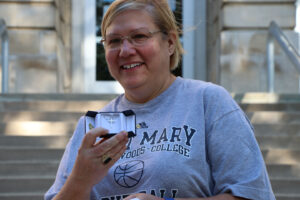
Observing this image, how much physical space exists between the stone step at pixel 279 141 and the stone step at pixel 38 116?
1.85 metres

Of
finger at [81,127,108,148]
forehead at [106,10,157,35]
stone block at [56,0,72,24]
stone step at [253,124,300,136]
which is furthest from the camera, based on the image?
stone block at [56,0,72,24]

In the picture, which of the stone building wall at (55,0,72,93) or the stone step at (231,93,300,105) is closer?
the stone step at (231,93,300,105)

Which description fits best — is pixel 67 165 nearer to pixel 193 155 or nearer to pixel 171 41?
pixel 193 155

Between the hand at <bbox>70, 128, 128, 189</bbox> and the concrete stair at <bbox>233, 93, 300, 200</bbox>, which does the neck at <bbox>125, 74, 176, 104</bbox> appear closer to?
the hand at <bbox>70, 128, 128, 189</bbox>

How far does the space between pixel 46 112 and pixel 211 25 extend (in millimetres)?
3205

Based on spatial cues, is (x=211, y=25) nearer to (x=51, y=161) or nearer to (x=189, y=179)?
(x=51, y=161)

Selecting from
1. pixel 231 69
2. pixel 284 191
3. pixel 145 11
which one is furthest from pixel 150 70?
pixel 231 69

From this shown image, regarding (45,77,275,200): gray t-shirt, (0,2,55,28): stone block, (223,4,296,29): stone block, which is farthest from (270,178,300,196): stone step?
(0,2,55,28): stone block

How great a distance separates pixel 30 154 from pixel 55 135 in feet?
1.11

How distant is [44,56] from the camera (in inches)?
219

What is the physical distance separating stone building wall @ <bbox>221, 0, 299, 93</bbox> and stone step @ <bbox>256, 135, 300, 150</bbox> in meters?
1.73

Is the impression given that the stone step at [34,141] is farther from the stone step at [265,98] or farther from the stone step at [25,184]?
the stone step at [265,98]

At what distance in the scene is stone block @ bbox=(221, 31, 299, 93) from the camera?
550 cm

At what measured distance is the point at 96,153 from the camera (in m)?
1.19
